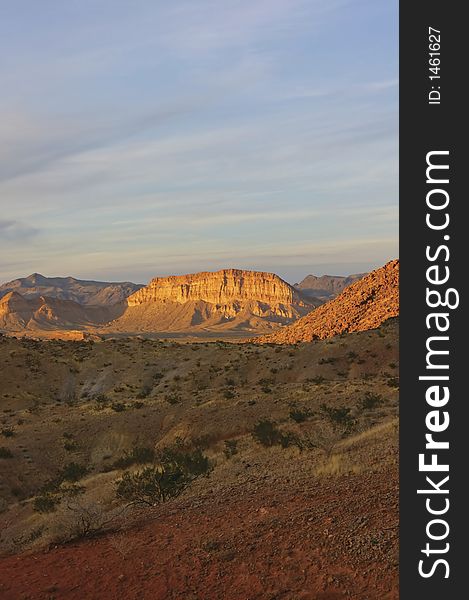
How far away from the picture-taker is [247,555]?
25.6 feet

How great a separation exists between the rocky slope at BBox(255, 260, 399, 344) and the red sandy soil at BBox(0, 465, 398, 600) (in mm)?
54380

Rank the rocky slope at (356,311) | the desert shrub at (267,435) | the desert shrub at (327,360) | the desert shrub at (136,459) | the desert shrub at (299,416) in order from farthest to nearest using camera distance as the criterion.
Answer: the rocky slope at (356,311)
the desert shrub at (327,360)
the desert shrub at (299,416)
the desert shrub at (136,459)
the desert shrub at (267,435)

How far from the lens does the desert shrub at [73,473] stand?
753 inches

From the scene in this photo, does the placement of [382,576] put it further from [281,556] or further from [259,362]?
[259,362]

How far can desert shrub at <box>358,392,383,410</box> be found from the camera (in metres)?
20.8

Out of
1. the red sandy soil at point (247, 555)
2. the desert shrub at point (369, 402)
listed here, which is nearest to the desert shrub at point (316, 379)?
the desert shrub at point (369, 402)

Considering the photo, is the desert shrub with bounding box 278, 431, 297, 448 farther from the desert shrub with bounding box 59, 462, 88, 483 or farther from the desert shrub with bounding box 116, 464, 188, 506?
the desert shrub with bounding box 59, 462, 88, 483

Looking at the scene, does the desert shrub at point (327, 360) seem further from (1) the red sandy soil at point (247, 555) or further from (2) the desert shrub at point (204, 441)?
(1) the red sandy soil at point (247, 555)

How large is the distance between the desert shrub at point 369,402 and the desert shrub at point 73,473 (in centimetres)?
1159

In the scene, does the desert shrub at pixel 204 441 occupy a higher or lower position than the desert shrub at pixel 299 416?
lower

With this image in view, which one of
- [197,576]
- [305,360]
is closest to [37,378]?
[305,360]

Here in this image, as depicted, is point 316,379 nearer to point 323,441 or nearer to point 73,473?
point 73,473

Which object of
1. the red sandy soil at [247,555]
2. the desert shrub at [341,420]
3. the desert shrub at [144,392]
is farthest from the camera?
the desert shrub at [144,392]

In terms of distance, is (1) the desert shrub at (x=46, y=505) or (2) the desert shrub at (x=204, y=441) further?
(2) the desert shrub at (x=204, y=441)
